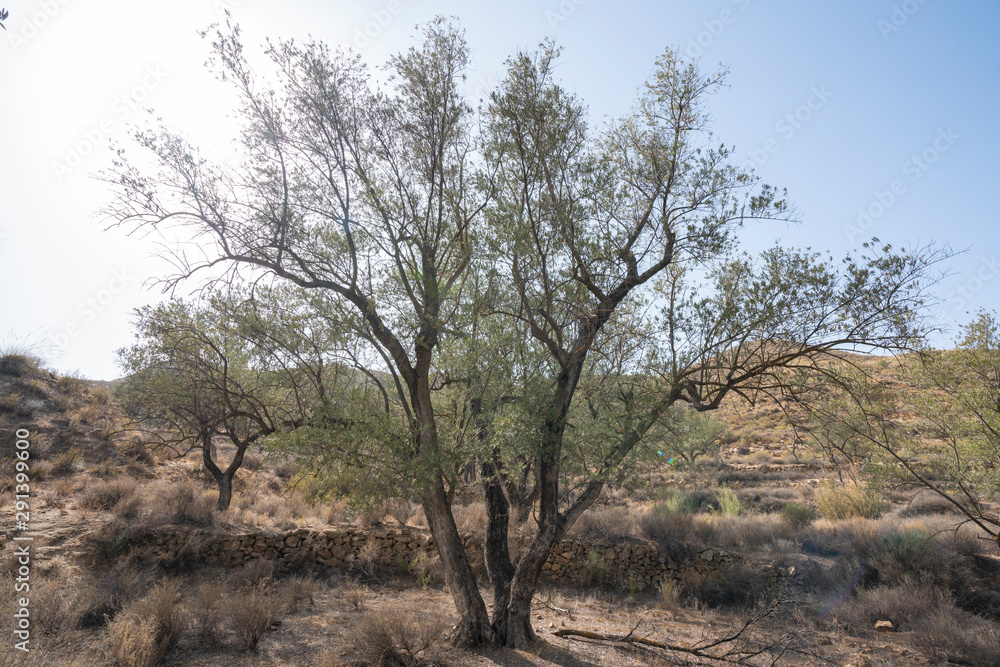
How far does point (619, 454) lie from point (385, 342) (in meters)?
4.01

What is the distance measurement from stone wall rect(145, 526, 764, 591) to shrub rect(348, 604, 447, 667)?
5273 mm

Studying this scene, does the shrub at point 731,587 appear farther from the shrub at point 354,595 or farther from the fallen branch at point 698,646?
the shrub at point 354,595

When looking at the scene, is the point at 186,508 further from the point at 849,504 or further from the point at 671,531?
the point at 849,504

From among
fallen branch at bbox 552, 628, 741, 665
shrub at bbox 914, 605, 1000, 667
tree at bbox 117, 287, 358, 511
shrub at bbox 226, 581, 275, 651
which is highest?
tree at bbox 117, 287, 358, 511

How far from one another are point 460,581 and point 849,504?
1457 centimetres

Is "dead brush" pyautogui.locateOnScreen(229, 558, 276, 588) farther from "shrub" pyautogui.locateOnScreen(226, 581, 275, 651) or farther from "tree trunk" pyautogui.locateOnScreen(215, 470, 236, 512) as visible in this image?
"tree trunk" pyautogui.locateOnScreen(215, 470, 236, 512)

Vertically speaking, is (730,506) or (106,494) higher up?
(106,494)

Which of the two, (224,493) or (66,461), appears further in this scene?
(66,461)

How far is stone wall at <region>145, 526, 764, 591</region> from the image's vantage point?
476 inches

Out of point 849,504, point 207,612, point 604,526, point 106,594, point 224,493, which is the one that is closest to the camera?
point 207,612

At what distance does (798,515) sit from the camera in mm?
15930

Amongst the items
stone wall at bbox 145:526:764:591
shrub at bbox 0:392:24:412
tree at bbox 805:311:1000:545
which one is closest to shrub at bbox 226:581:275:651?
stone wall at bbox 145:526:764:591

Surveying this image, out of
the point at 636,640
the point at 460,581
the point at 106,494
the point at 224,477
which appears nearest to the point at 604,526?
the point at 636,640

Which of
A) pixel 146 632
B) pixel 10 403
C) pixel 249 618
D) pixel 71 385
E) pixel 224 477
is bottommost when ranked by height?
pixel 249 618
